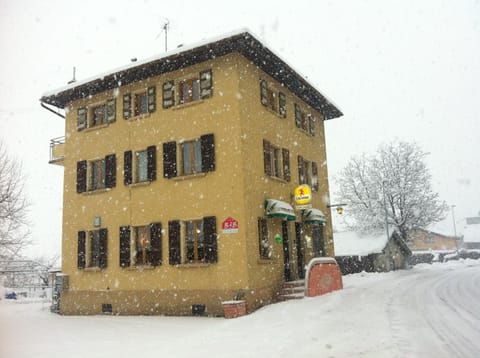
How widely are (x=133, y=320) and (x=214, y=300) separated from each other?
2671 mm

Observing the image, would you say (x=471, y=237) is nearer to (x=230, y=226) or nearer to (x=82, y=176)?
(x=230, y=226)

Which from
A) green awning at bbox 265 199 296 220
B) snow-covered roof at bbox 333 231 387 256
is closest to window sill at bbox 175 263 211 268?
green awning at bbox 265 199 296 220

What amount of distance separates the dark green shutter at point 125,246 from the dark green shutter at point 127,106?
440cm

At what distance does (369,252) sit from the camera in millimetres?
34156

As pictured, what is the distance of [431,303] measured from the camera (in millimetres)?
13586

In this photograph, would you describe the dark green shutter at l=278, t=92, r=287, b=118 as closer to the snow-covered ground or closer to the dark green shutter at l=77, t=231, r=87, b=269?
the snow-covered ground

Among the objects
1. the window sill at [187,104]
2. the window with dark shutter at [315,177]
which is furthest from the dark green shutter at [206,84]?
the window with dark shutter at [315,177]

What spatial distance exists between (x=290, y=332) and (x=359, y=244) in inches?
1099

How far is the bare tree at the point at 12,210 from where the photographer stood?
24.3 meters

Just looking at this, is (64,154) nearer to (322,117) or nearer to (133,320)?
(133,320)

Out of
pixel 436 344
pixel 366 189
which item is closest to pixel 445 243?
pixel 366 189

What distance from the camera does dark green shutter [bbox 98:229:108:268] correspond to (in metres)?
17.0

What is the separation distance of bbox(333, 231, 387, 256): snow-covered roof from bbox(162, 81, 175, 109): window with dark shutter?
2281cm

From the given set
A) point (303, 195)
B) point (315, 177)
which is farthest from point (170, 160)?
point (315, 177)
